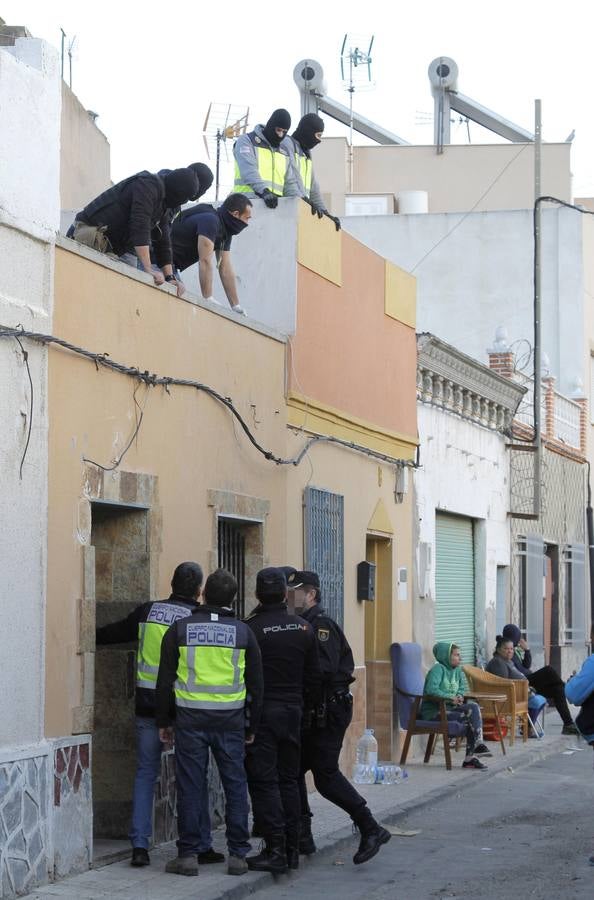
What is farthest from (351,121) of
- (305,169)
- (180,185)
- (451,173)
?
(180,185)

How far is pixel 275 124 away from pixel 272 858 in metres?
7.24

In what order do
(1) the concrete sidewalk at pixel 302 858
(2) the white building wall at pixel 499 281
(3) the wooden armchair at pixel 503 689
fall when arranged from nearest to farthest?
(1) the concrete sidewalk at pixel 302 858 < (3) the wooden armchair at pixel 503 689 < (2) the white building wall at pixel 499 281

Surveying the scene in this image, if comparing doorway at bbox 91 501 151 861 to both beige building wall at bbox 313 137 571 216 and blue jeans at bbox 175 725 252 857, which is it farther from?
beige building wall at bbox 313 137 571 216

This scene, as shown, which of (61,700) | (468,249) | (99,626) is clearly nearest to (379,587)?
(99,626)

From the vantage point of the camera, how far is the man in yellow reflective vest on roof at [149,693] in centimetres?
947

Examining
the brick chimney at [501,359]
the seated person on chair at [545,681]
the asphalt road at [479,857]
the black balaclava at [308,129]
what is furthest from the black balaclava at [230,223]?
the brick chimney at [501,359]

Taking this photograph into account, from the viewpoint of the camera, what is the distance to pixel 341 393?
1490 cm

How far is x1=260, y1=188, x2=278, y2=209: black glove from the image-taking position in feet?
45.2

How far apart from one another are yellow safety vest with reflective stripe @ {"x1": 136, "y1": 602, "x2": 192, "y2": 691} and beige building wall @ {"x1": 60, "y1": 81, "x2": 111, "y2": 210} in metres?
10.0

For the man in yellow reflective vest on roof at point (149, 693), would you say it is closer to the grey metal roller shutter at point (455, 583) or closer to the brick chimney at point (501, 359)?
the grey metal roller shutter at point (455, 583)

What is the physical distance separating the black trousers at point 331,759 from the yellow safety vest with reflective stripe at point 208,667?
107 centimetres

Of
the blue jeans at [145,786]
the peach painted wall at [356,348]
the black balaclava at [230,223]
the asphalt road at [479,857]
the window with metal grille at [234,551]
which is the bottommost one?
the asphalt road at [479,857]

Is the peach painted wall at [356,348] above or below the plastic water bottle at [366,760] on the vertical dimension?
above

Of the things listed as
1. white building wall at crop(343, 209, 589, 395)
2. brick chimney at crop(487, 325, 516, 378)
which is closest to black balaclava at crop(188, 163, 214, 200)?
brick chimney at crop(487, 325, 516, 378)
